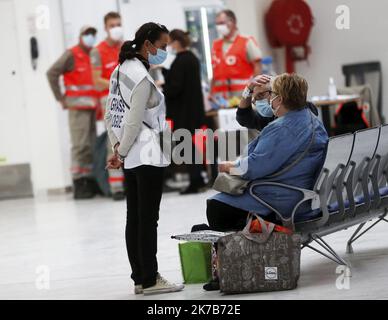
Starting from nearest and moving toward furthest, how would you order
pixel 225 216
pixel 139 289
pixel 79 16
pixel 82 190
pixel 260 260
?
pixel 260 260 → pixel 225 216 → pixel 139 289 → pixel 82 190 → pixel 79 16

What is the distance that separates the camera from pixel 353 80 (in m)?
12.7

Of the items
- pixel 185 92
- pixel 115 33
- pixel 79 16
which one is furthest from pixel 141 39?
pixel 79 16

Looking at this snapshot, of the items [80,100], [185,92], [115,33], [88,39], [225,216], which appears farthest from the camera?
[80,100]

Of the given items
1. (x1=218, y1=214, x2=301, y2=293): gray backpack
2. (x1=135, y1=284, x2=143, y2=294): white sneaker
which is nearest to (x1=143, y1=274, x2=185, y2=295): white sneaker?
(x1=135, y1=284, x2=143, y2=294): white sneaker

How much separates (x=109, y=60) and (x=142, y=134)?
19.8 feet

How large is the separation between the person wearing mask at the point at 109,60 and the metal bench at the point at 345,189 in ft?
17.9

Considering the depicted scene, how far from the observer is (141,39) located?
5188 millimetres

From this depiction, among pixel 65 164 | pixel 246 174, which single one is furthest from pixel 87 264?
pixel 65 164

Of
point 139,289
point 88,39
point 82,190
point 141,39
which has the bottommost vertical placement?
point 82,190

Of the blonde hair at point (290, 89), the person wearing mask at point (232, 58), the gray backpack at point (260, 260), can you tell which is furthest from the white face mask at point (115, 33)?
the gray backpack at point (260, 260)

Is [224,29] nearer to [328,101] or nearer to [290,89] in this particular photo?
[328,101]

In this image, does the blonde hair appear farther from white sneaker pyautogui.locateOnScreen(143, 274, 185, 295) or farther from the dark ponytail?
white sneaker pyautogui.locateOnScreen(143, 274, 185, 295)
